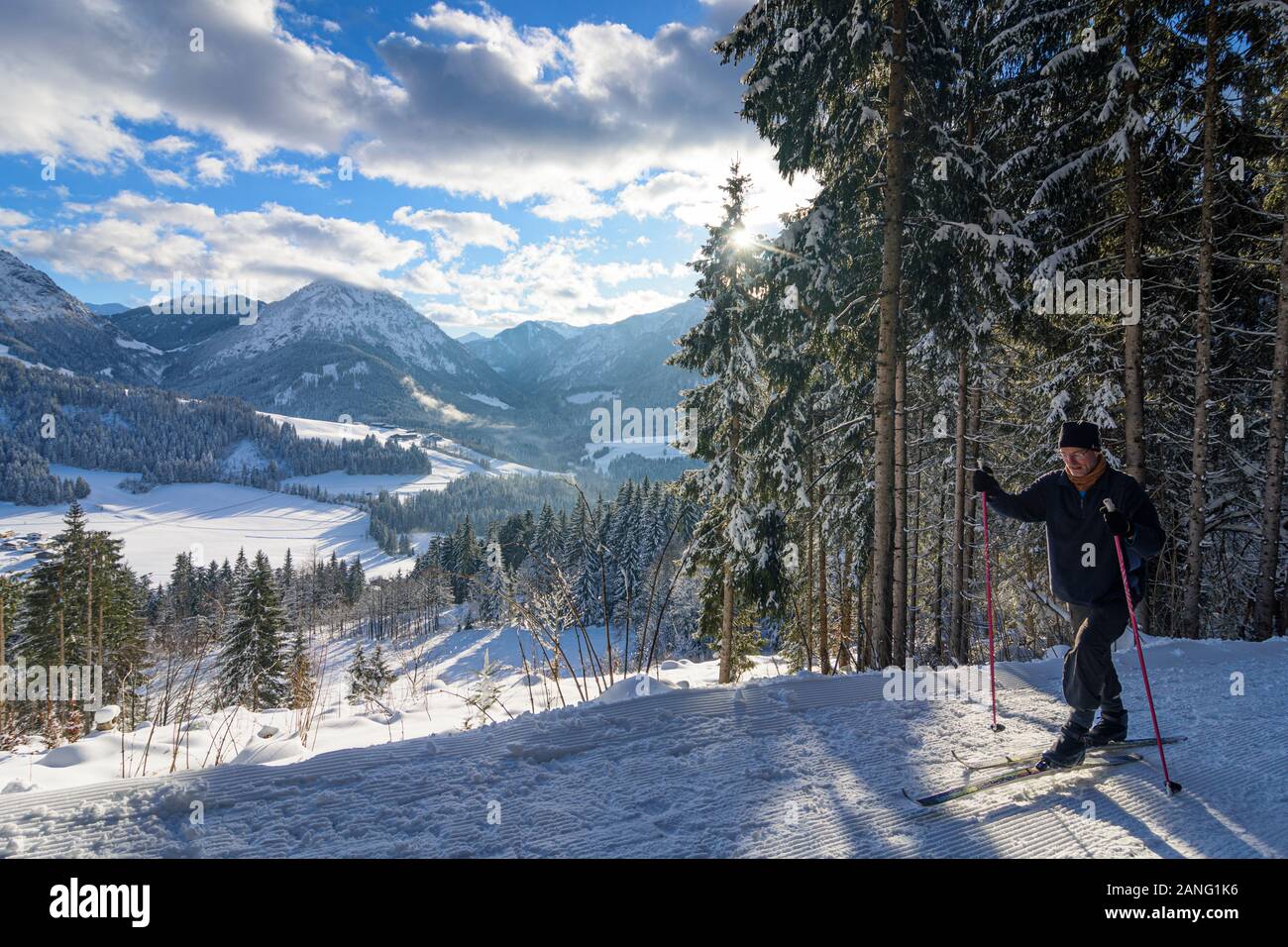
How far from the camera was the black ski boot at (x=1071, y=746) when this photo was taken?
3.67 m

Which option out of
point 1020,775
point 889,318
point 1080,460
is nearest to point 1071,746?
point 1020,775

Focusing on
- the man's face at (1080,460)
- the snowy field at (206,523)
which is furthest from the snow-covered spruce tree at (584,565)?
the snowy field at (206,523)

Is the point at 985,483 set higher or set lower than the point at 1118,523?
higher

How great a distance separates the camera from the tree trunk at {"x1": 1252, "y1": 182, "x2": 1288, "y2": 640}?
8.66m

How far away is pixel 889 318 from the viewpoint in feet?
27.3

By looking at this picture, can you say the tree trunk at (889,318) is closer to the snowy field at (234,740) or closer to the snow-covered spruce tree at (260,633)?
the snowy field at (234,740)

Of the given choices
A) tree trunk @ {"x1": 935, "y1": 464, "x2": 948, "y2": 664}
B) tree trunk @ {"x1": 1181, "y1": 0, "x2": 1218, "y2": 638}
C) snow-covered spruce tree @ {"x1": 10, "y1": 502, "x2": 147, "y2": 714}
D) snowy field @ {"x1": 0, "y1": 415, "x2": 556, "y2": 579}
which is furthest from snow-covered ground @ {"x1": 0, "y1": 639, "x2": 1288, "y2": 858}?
snowy field @ {"x1": 0, "y1": 415, "x2": 556, "y2": 579}

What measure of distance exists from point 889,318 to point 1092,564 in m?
5.24

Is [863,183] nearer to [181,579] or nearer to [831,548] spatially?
[831,548]

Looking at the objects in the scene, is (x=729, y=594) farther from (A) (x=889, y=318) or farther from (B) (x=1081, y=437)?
(B) (x=1081, y=437)

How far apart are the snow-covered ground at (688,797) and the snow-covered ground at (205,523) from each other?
12810 centimetres

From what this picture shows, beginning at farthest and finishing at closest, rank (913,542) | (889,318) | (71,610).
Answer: (71,610) < (913,542) < (889,318)
